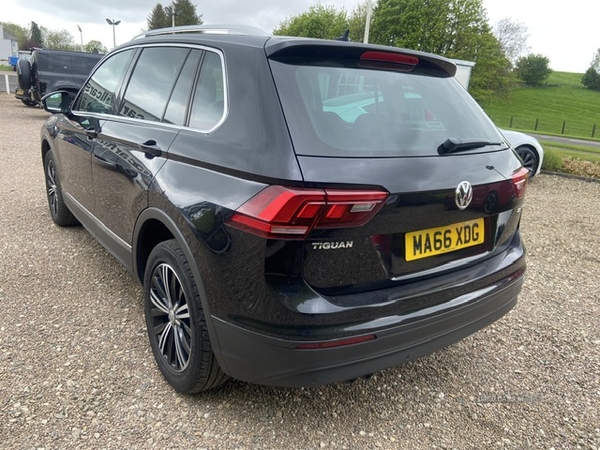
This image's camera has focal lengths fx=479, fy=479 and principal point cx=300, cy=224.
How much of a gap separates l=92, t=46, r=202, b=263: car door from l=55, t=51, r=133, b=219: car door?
20 centimetres

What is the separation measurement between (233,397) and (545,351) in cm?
207

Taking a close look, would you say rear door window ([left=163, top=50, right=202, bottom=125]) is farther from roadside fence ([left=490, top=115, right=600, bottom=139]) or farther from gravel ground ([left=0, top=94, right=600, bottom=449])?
roadside fence ([left=490, top=115, right=600, bottom=139])

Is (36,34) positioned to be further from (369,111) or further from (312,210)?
(312,210)

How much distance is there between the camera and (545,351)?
315 cm

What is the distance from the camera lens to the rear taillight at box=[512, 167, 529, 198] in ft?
8.13

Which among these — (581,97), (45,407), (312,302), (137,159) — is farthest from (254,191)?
(581,97)

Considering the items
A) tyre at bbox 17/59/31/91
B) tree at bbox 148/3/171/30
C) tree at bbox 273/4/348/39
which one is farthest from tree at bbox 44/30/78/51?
tyre at bbox 17/59/31/91

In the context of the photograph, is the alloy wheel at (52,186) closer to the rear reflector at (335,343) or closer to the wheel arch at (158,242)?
the wheel arch at (158,242)

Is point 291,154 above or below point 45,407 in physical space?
above

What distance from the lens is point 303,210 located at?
1787 mm

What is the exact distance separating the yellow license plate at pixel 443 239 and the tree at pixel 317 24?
45.7 meters

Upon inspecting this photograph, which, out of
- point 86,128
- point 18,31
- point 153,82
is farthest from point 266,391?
point 18,31

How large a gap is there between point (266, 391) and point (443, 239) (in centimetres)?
124

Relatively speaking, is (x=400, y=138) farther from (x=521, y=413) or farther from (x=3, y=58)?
(x=3, y=58)
